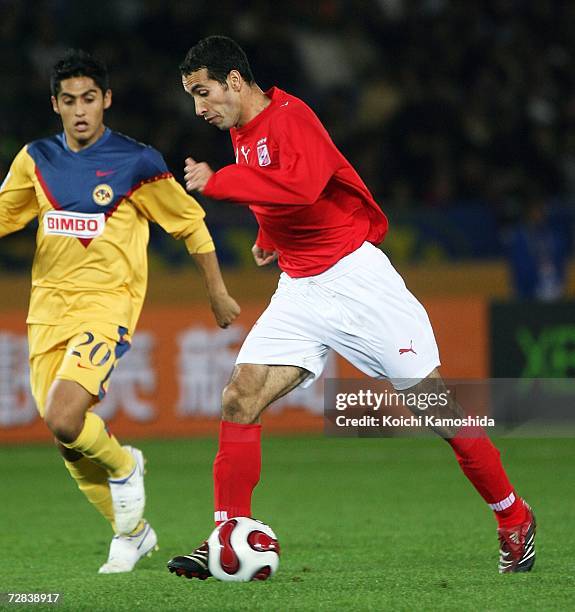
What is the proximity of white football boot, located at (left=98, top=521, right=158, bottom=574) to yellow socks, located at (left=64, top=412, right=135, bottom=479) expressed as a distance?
11.0 inches

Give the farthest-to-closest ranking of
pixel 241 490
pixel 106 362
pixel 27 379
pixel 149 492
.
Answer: pixel 27 379 < pixel 149 492 < pixel 106 362 < pixel 241 490

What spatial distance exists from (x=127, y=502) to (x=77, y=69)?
1.94 m

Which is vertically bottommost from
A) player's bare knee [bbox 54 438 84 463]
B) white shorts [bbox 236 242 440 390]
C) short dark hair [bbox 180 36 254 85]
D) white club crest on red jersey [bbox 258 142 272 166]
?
player's bare knee [bbox 54 438 84 463]

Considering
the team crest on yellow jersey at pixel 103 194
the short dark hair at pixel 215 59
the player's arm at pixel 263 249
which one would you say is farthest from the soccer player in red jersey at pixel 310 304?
the team crest on yellow jersey at pixel 103 194

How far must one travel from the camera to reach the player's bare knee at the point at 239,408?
5.20m

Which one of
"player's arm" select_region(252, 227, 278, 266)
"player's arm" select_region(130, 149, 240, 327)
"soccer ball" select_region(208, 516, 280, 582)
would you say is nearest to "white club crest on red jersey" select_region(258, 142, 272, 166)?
"player's arm" select_region(252, 227, 278, 266)

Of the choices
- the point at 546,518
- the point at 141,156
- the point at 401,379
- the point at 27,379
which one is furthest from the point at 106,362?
the point at 27,379

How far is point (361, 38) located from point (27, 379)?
21.1 feet

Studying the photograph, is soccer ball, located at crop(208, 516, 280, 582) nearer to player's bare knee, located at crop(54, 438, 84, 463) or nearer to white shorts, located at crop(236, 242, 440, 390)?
white shorts, located at crop(236, 242, 440, 390)

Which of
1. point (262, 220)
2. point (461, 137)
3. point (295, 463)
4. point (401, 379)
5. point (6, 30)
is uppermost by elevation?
point (6, 30)

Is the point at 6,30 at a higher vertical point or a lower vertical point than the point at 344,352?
higher

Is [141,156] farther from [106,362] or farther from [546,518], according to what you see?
[546,518]

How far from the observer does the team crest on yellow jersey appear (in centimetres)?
610

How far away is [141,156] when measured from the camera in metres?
6.16
